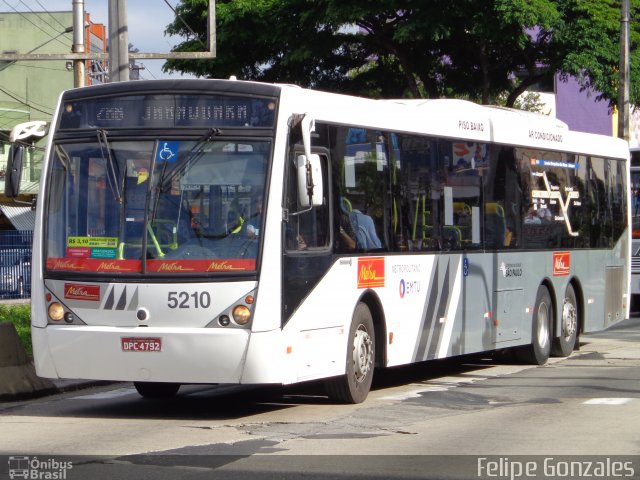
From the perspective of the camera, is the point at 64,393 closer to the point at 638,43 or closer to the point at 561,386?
the point at 561,386

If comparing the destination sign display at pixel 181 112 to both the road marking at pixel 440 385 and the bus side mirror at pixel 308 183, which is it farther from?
the road marking at pixel 440 385

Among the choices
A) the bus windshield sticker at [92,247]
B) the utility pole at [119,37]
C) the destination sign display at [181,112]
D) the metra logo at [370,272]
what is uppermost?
the utility pole at [119,37]

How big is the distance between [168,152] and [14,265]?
20.8 meters

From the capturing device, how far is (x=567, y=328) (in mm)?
17625

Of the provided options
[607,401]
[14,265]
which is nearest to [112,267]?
[607,401]

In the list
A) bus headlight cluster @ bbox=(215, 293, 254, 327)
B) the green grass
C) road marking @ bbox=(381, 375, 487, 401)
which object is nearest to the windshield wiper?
bus headlight cluster @ bbox=(215, 293, 254, 327)

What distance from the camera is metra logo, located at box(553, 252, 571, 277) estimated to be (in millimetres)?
17062

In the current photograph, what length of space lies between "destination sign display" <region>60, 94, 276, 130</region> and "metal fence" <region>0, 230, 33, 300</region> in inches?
781

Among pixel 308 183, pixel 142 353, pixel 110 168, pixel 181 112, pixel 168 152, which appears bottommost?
pixel 142 353

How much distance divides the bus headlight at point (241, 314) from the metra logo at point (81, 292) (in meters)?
1.29

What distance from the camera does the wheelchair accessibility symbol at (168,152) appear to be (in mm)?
10797

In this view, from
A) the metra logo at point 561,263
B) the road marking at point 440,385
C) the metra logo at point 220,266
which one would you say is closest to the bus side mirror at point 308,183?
the metra logo at point 220,266

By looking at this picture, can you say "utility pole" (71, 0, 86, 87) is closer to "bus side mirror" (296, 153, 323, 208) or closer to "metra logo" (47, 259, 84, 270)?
"metra logo" (47, 259, 84, 270)

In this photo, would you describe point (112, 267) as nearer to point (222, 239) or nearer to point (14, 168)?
point (222, 239)
